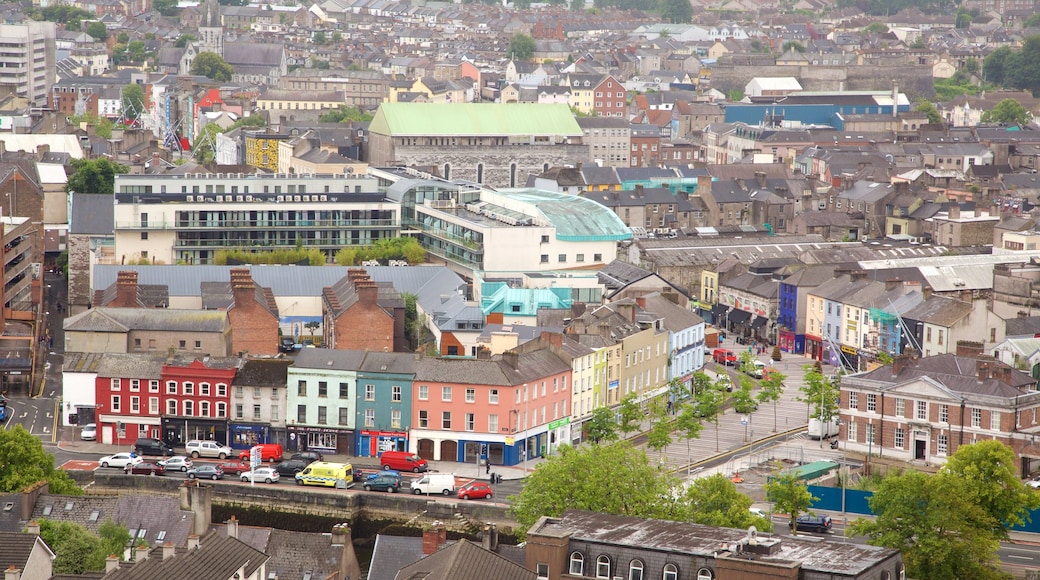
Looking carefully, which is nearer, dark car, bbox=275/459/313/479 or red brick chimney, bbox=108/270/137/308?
dark car, bbox=275/459/313/479

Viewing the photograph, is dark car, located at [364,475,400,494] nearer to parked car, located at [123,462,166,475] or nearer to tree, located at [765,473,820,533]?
parked car, located at [123,462,166,475]

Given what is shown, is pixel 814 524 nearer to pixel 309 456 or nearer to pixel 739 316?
pixel 309 456

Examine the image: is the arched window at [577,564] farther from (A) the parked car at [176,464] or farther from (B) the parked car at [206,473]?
(A) the parked car at [176,464]

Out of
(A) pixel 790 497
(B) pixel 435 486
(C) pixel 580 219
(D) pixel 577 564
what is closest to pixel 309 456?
(B) pixel 435 486

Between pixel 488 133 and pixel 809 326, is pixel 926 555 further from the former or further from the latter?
pixel 488 133

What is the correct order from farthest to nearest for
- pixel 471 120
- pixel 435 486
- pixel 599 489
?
1. pixel 471 120
2. pixel 435 486
3. pixel 599 489

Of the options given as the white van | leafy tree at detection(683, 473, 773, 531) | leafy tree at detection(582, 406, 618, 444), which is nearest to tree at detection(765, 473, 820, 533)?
leafy tree at detection(683, 473, 773, 531)

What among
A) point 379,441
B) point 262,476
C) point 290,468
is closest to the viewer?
point 262,476
